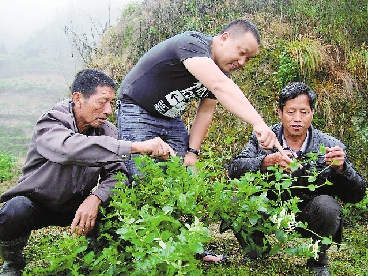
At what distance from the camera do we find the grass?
9.77ft

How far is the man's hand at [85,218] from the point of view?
2578 mm

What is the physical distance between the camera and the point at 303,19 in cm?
827

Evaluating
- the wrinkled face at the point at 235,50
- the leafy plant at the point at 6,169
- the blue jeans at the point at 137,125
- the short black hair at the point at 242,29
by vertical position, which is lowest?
the leafy plant at the point at 6,169

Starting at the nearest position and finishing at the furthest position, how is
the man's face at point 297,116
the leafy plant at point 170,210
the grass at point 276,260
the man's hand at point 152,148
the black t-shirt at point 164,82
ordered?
the leafy plant at point 170,210 < the man's hand at point 152,148 < the black t-shirt at point 164,82 < the grass at point 276,260 < the man's face at point 297,116

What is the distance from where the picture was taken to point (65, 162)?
2.47 m

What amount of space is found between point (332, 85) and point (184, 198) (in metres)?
5.18

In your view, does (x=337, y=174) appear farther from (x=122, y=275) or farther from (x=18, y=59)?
(x=18, y=59)

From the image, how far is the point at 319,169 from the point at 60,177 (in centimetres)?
187

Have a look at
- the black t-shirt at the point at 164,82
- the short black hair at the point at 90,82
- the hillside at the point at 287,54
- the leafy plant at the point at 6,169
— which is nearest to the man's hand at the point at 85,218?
the short black hair at the point at 90,82

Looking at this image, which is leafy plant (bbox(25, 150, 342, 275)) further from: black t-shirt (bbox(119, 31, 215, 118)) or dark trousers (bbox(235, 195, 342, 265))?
black t-shirt (bbox(119, 31, 215, 118))

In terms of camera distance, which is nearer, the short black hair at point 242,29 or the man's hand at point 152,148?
the man's hand at point 152,148

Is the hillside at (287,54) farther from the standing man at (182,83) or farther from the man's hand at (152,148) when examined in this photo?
the man's hand at (152,148)

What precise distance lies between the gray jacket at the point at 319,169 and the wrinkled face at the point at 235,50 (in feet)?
2.33

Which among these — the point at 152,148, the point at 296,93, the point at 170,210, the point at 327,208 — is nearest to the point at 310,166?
the point at 327,208
